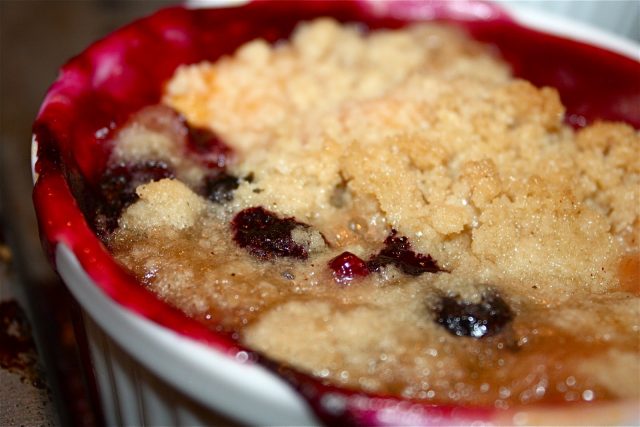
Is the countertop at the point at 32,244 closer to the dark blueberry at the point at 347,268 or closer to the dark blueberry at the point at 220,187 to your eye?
the dark blueberry at the point at 220,187

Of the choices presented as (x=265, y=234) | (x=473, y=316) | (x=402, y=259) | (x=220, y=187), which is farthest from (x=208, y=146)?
(x=473, y=316)

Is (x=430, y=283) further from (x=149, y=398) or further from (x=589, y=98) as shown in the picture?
(x=589, y=98)

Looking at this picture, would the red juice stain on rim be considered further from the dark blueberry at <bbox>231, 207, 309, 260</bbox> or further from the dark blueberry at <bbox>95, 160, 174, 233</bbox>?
the dark blueberry at <bbox>231, 207, 309, 260</bbox>

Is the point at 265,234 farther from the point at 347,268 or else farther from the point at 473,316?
the point at 473,316

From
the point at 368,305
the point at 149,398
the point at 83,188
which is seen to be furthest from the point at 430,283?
the point at 83,188

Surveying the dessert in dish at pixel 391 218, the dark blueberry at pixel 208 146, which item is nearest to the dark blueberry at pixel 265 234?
the dessert in dish at pixel 391 218

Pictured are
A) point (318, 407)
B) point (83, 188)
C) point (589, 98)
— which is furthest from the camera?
point (589, 98)
